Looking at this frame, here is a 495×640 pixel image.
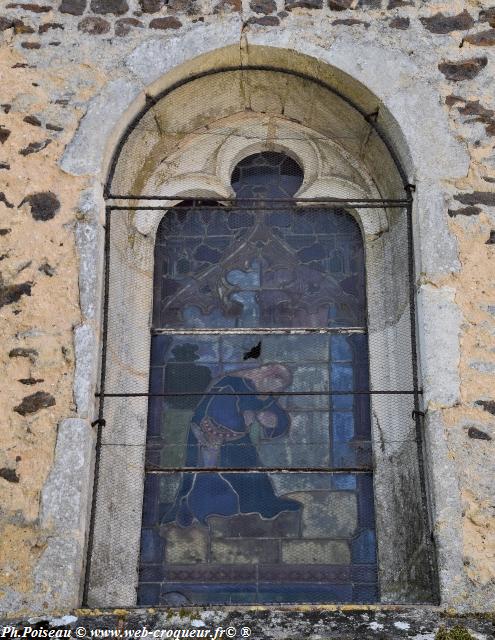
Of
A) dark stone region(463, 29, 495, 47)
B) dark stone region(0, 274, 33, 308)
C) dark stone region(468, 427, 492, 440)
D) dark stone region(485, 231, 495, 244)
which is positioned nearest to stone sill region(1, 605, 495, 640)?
dark stone region(468, 427, 492, 440)

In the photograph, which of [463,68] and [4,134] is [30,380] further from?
[463,68]

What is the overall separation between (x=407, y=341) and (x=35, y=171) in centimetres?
195

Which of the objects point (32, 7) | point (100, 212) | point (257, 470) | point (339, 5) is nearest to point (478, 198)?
point (339, 5)

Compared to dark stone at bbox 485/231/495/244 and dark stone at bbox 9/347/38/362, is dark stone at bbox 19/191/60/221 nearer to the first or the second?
dark stone at bbox 9/347/38/362

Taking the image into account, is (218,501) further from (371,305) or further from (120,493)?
(371,305)

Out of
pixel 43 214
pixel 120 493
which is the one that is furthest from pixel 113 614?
pixel 43 214

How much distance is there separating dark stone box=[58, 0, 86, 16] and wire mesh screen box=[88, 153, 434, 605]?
1056mm

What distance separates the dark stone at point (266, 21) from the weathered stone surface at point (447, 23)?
0.74 m

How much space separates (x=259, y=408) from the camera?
5457 mm

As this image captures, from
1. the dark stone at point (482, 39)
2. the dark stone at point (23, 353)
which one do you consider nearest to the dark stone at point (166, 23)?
the dark stone at point (482, 39)

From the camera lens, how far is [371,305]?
566cm

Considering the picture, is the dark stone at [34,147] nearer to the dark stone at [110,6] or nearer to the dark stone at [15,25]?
the dark stone at [15,25]

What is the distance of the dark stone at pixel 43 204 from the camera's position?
202 inches

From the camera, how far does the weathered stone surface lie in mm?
5555
